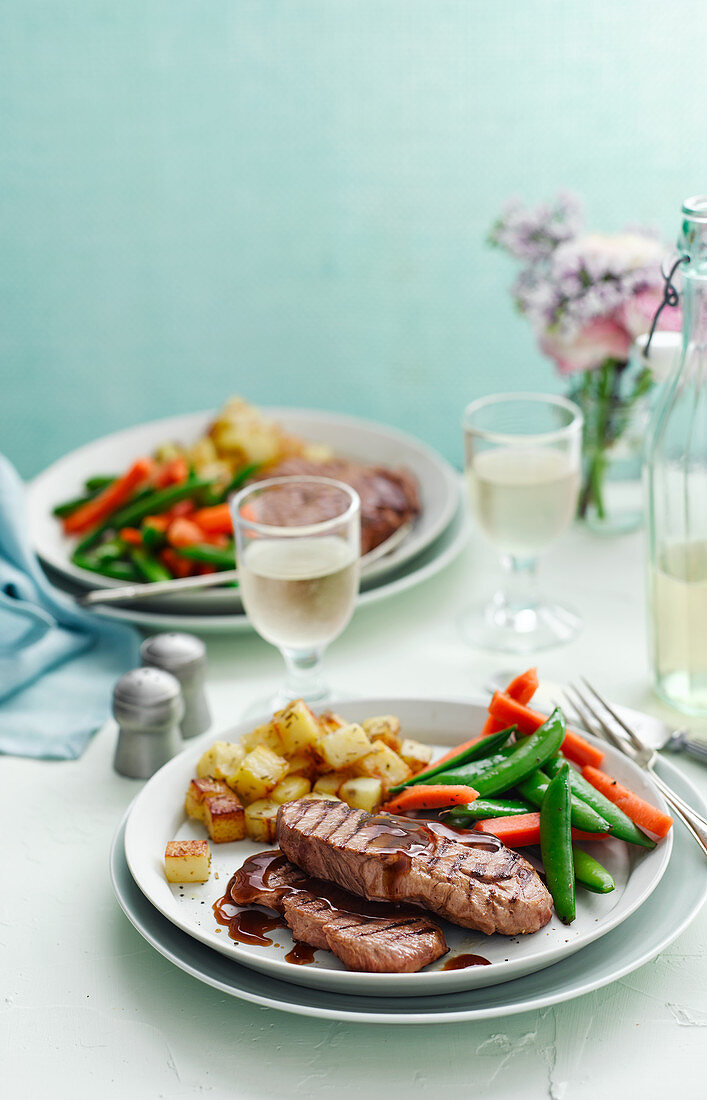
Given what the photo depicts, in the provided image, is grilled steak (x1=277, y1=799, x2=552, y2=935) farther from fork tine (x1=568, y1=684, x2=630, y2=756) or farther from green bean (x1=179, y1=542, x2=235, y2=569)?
green bean (x1=179, y1=542, x2=235, y2=569)

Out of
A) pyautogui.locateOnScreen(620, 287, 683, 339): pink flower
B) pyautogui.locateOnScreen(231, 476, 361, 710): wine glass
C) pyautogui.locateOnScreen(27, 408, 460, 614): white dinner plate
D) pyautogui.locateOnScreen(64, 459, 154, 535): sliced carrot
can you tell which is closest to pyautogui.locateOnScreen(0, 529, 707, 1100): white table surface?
pyautogui.locateOnScreen(231, 476, 361, 710): wine glass

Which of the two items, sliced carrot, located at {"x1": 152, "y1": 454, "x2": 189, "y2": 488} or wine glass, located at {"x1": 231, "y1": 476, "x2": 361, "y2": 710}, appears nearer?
wine glass, located at {"x1": 231, "y1": 476, "x2": 361, "y2": 710}

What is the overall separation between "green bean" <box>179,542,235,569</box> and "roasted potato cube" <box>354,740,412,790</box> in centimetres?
71

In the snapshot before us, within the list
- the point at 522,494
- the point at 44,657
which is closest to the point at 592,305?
the point at 522,494

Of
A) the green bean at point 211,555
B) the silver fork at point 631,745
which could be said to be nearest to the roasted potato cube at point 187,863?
the silver fork at point 631,745

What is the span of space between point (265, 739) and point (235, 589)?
55cm

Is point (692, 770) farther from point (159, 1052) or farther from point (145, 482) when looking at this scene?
point (145, 482)

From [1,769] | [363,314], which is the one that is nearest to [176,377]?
[363,314]

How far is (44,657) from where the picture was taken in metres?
1.77

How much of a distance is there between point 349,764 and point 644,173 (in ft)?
9.76

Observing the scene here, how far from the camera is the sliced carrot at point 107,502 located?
2.21 meters

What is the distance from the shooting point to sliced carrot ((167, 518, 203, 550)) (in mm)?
2059

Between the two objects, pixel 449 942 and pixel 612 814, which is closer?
pixel 449 942

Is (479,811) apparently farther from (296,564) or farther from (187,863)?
(296,564)
